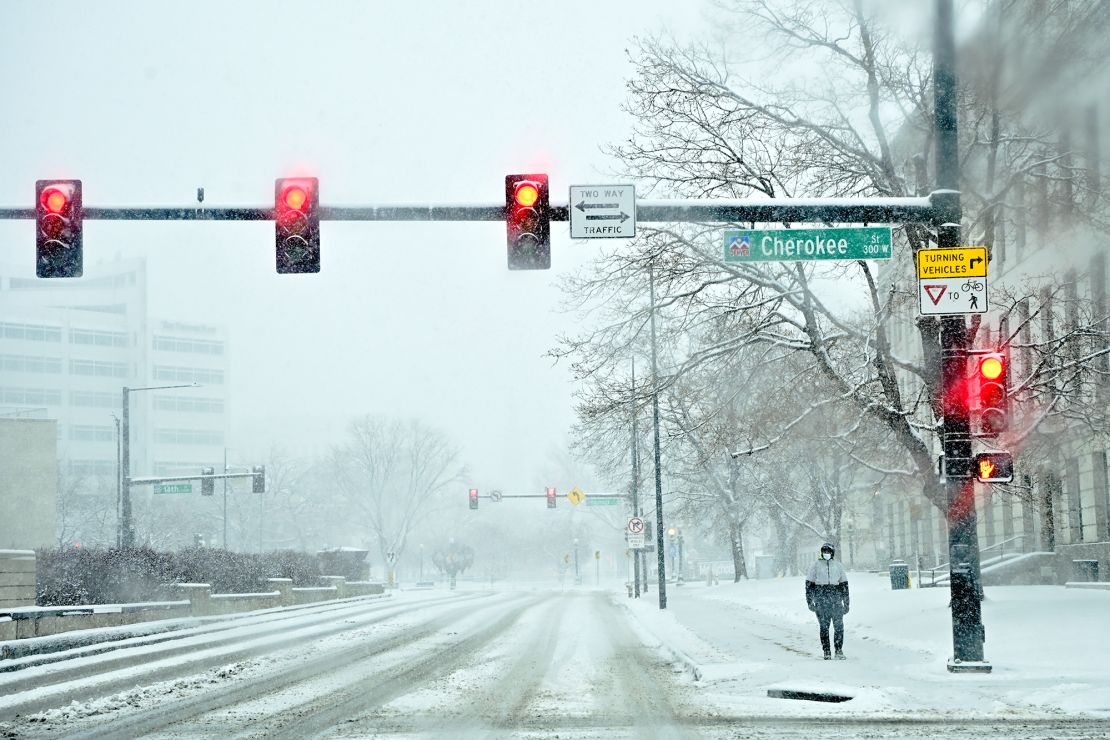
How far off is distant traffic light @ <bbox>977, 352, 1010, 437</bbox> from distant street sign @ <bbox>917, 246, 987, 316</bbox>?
715 millimetres

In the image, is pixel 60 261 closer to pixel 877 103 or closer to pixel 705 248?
pixel 705 248

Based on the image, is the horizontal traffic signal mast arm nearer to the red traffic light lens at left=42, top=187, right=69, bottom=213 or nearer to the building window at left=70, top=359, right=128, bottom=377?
the red traffic light lens at left=42, top=187, right=69, bottom=213

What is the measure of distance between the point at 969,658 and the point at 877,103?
1185 cm

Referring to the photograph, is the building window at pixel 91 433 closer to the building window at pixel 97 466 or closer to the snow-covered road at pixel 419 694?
the building window at pixel 97 466

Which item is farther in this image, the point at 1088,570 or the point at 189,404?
the point at 189,404

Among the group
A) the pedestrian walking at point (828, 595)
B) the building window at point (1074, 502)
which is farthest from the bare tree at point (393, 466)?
the pedestrian walking at point (828, 595)

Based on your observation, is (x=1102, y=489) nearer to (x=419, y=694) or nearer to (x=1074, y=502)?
(x=1074, y=502)

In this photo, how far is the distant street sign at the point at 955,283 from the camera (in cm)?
1509

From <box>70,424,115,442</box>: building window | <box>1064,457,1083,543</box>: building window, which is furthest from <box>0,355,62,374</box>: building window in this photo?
<box>1064,457,1083,543</box>: building window

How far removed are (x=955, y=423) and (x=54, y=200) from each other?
10.9 metres

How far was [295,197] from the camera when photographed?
44.7 ft

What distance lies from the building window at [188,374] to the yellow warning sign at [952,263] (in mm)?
119510

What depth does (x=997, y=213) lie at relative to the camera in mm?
24078

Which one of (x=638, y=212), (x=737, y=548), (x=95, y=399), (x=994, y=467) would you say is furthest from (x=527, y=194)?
(x=95, y=399)
